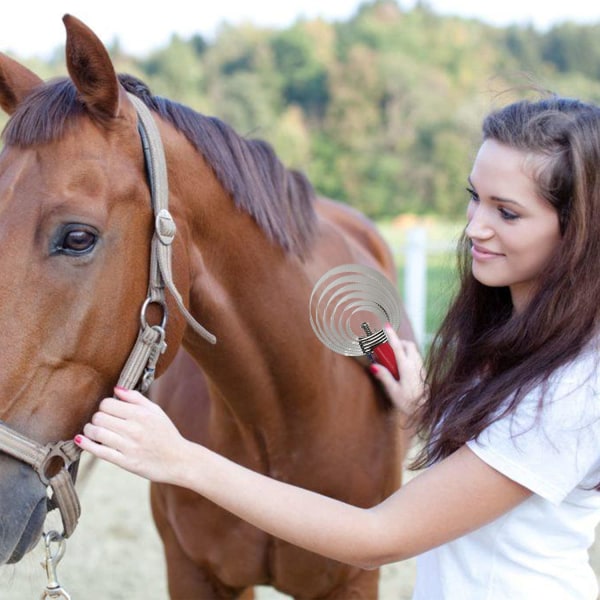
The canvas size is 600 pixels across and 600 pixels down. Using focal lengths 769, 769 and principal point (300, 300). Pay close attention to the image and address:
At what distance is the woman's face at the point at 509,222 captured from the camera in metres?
1.34

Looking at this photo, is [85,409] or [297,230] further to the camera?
[297,230]

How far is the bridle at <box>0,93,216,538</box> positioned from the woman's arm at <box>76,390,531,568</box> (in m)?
0.07

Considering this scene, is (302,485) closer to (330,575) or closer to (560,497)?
(330,575)

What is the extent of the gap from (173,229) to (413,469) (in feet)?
2.35

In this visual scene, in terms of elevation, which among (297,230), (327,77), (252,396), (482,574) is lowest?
(482,574)

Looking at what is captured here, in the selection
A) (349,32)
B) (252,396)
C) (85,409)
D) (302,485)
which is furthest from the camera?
(349,32)

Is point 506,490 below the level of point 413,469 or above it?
below

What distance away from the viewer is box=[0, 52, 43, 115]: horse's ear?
61.0 inches

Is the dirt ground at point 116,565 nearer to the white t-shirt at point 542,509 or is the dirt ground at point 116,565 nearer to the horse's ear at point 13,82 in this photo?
the horse's ear at point 13,82

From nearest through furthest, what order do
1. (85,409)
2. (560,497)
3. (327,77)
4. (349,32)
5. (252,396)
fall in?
(560,497) < (85,409) < (252,396) < (327,77) < (349,32)

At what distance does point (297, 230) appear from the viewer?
1900mm

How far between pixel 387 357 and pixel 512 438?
0.78 meters

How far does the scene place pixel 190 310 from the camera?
168 cm

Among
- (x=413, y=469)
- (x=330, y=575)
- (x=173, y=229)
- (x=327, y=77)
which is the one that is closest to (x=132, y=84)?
(x=173, y=229)
